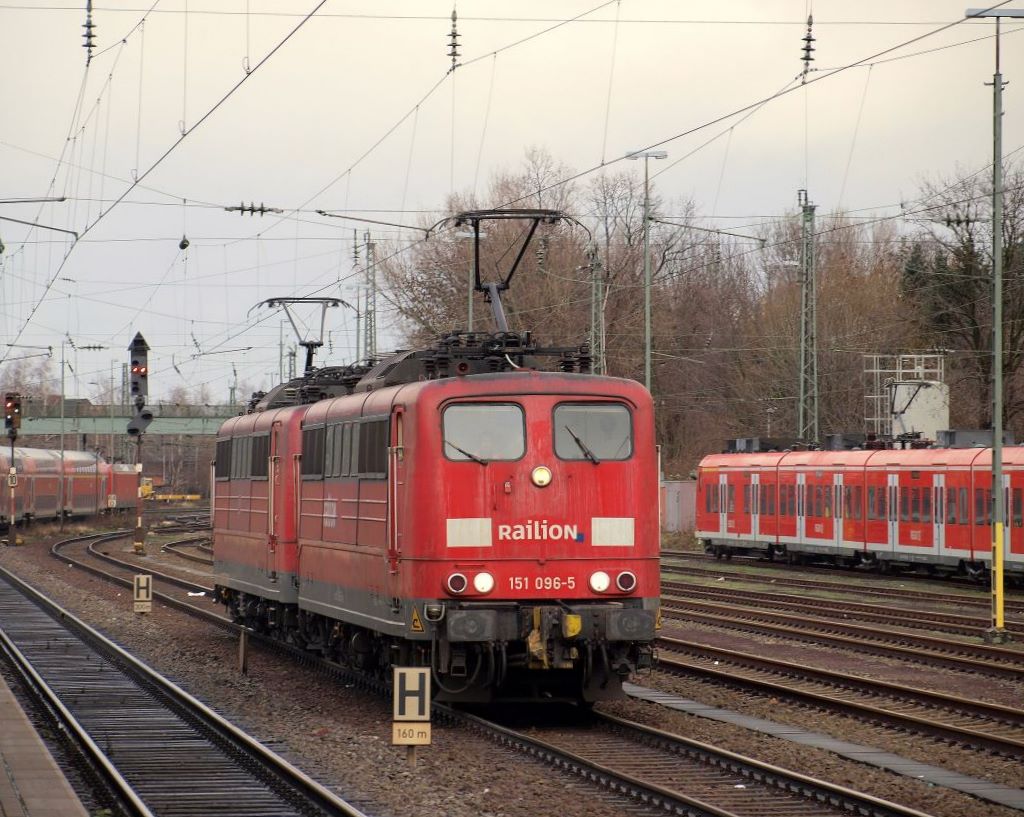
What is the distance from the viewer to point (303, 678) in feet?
67.8

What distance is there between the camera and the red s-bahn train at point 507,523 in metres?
15.4

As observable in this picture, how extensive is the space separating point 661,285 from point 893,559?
1366 inches

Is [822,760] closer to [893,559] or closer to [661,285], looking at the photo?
[893,559]

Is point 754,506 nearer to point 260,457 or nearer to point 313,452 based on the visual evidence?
point 260,457

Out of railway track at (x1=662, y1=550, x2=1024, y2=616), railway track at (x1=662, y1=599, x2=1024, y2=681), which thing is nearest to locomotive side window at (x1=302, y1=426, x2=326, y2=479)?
railway track at (x1=662, y1=599, x2=1024, y2=681)

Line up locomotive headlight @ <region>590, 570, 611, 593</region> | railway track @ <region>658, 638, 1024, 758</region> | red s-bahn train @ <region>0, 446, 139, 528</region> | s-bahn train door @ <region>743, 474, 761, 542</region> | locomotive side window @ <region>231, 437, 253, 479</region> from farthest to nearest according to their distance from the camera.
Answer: red s-bahn train @ <region>0, 446, 139, 528</region>, s-bahn train door @ <region>743, 474, 761, 542</region>, locomotive side window @ <region>231, 437, 253, 479</region>, locomotive headlight @ <region>590, 570, 611, 593</region>, railway track @ <region>658, 638, 1024, 758</region>

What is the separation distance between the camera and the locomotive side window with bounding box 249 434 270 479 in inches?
904

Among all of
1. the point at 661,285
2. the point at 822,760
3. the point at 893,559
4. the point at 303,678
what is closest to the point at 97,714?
the point at 303,678

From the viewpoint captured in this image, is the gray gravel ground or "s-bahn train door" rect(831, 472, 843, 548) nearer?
the gray gravel ground

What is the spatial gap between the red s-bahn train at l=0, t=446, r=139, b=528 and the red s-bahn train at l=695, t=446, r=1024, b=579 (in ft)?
84.9

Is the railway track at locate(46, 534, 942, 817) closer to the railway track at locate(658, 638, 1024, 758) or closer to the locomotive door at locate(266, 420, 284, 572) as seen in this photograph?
the railway track at locate(658, 638, 1024, 758)

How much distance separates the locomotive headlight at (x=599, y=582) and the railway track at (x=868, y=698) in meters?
2.93

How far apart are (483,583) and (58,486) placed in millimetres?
65272

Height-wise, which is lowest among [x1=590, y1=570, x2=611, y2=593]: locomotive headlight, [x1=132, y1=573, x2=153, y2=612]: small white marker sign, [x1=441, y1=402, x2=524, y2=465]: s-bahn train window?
[x1=132, y1=573, x2=153, y2=612]: small white marker sign
